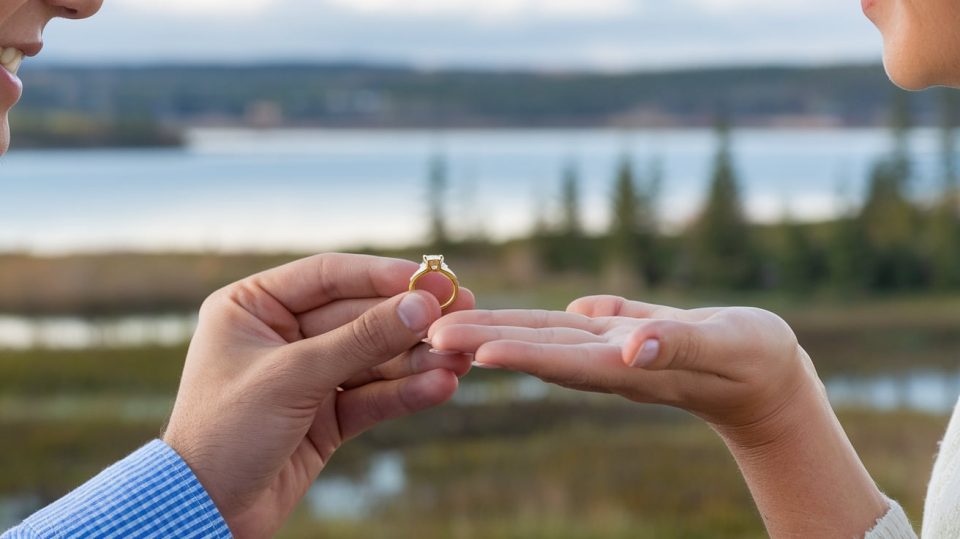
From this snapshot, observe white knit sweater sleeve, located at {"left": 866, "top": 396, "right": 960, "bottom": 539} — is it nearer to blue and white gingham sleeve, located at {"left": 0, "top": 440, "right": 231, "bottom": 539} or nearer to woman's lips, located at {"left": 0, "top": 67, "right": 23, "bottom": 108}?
blue and white gingham sleeve, located at {"left": 0, "top": 440, "right": 231, "bottom": 539}

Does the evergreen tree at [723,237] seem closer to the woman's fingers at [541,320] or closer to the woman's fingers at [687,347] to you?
the woman's fingers at [541,320]

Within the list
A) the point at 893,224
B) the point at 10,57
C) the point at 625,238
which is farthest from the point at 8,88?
the point at 893,224

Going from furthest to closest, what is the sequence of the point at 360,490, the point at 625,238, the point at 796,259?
the point at 625,238, the point at 796,259, the point at 360,490

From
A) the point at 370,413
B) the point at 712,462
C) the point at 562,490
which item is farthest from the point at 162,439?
the point at 712,462

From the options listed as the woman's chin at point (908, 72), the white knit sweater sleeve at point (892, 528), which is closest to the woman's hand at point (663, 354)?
the white knit sweater sleeve at point (892, 528)

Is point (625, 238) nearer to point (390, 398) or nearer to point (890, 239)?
point (890, 239)

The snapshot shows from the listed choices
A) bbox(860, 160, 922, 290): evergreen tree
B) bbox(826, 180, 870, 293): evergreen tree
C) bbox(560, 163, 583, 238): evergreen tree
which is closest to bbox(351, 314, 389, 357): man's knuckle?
bbox(826, 180, 870, 293): evergreen tree
